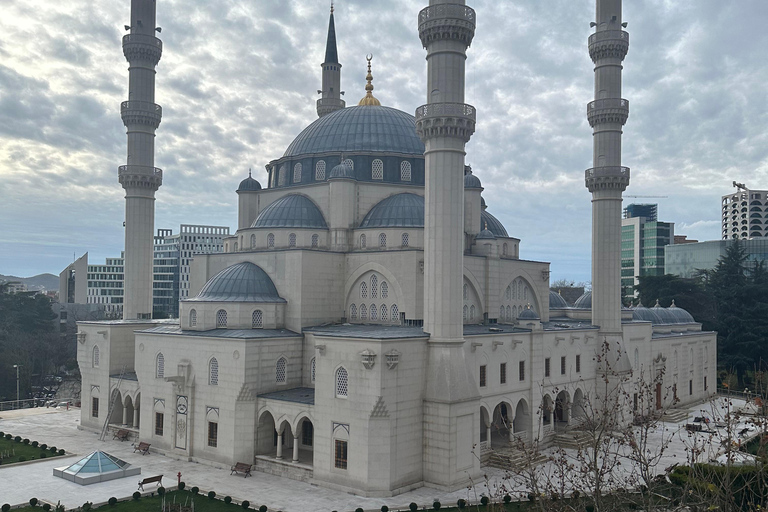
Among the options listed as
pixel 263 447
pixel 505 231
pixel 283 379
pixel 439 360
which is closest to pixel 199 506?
pixel 263 447

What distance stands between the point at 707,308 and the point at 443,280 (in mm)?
43823

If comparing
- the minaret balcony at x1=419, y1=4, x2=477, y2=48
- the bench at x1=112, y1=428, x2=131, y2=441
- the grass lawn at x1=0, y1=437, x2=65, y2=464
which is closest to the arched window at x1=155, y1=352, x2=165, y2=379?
the bench at x1=112, y1=428, x2=131, y2=441

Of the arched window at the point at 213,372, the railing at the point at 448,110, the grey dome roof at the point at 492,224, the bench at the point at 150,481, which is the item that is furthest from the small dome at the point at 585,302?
the bench at the point at 150,481

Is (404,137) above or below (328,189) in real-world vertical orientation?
above

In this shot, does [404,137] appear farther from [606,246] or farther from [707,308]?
[707,308]

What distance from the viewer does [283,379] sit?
2675 cm

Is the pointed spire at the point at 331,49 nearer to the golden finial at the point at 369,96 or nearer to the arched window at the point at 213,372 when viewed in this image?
the golden finial at the point at 369,96

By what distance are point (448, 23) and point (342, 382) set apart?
1410 centimetres

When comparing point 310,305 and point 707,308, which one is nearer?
point 310,305

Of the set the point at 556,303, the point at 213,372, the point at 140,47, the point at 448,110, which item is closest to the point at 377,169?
the point at 448,110

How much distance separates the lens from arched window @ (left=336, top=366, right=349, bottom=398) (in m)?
22.7

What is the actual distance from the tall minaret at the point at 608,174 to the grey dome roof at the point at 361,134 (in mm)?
9917

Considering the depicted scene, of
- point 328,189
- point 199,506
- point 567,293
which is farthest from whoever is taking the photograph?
point 567,293

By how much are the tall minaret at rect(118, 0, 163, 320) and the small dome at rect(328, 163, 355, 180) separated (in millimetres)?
10429
